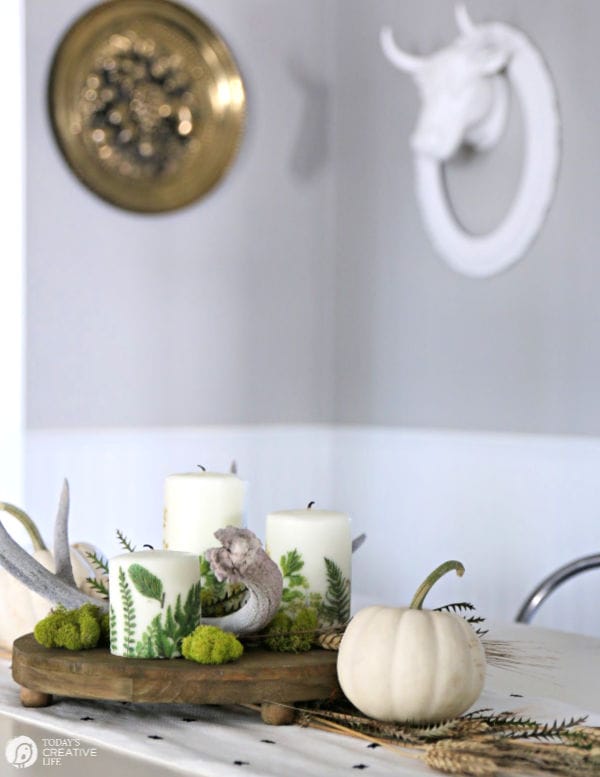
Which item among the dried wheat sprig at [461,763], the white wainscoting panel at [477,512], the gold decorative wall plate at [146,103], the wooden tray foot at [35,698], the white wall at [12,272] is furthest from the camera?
the gold decorative wall plate at [146,103]

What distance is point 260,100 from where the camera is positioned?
3.74 metres

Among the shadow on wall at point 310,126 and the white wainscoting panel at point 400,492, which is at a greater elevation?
the shadow on wall at point 310,126

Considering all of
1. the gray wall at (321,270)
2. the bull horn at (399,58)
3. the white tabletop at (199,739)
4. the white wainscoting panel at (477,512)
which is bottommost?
the white wainscoting panel at (477,512)

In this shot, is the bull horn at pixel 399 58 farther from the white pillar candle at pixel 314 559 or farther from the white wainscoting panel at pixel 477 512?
the white pillar candle at pixel 314 559

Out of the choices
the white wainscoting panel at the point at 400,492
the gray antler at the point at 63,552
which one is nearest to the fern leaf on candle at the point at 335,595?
the gray antler at the point at 63,552

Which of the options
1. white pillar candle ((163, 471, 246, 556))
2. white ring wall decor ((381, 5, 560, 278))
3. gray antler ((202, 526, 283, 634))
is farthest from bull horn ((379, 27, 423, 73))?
gray antler ((202, 526, 283, 634))

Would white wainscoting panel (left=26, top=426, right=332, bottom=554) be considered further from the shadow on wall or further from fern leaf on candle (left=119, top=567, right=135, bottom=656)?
fern leaf on candle (left=119, top=567, right=135, bottom=656)

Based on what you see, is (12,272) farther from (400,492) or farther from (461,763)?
(461,763)

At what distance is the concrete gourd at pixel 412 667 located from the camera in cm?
95

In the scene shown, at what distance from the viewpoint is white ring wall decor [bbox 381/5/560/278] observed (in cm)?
313

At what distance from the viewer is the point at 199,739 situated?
97 cm

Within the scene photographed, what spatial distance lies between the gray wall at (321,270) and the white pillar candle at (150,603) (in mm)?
2182

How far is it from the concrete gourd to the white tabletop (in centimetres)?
4

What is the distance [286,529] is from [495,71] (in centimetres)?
236
